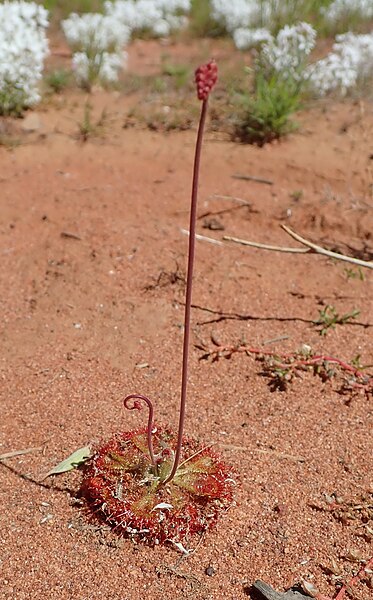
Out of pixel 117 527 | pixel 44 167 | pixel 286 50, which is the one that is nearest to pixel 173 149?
pixel 44 167

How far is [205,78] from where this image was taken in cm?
162

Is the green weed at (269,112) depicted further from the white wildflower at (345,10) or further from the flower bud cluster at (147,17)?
the flower bud cluster at (147,17)

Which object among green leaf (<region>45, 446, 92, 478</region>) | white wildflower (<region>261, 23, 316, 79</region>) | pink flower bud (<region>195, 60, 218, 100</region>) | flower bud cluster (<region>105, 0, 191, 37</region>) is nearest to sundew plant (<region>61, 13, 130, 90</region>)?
flower bud cluster (<region>105, 0, 191, 37</region>)

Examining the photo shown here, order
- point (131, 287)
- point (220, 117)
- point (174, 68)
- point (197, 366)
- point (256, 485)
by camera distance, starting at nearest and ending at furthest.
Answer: point (256, 485) → point (197, 366) → point (131, 287) → point (220, 117) → point (174, 68)

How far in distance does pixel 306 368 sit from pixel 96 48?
13.9 ft

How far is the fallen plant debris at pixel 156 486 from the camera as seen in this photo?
221 centimetres

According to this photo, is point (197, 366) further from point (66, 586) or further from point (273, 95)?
point (273, 95)

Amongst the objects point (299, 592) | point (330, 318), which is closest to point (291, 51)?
point (330, 318)

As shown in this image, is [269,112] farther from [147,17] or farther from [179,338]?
[147,17]

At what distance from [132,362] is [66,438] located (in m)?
0.55

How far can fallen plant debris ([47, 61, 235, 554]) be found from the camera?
87.0 inches

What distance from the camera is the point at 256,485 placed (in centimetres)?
248

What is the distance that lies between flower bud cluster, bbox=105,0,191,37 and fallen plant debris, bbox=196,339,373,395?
5.82 m

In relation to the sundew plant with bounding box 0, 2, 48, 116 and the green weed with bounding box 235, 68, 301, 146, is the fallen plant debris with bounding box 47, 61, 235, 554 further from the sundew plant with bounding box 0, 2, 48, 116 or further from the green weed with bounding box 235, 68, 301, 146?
the sundew plant with bounding box 0, 2, 48, 116
